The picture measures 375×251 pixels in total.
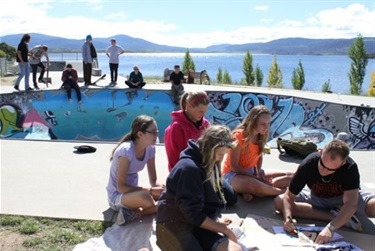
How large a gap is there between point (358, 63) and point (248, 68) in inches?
361

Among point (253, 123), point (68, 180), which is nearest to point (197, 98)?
point (253, 123)

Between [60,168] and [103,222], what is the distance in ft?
6.94

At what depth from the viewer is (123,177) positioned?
360 centimetres

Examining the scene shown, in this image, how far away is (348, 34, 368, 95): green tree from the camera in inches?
1216

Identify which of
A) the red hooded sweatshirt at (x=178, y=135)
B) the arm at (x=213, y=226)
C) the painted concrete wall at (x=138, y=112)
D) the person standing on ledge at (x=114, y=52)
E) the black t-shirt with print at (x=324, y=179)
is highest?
the person standing on ledge at (x=114, y=52)

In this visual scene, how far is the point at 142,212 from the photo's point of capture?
3.74 meters

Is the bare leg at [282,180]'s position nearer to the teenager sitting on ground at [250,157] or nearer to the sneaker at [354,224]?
the teenager sitting on ground at [250,157]

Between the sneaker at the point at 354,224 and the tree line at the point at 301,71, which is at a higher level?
the tree line at the point at 301,71

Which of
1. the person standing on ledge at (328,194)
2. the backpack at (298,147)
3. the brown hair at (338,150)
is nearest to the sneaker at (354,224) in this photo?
the person standing on ledge at (328,194)

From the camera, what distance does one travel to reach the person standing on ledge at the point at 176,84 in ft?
47.5

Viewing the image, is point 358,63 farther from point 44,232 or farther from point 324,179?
point 44,232

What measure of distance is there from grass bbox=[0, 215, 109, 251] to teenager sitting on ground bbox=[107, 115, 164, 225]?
0.92 ft

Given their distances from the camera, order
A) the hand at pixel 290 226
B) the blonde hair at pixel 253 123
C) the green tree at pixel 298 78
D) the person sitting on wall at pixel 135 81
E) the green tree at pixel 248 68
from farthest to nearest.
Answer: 1. the green tree at pixel 248 68
2. the green tree at pixel 298 78
3. the person sitting on wall at pixel 135 81
4. the blonde hair at pixel 253 123
5. the hand at pixel 290 226

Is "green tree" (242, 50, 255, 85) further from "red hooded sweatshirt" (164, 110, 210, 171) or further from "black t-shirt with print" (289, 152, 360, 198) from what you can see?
"black t-shirt with print" (289, 152, 360, 198)
